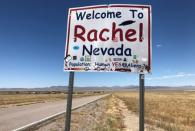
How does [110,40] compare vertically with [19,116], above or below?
above

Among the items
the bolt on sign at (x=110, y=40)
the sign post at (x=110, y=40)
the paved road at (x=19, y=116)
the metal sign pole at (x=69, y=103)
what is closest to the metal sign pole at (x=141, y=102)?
the sign post at (x=110, y=40)

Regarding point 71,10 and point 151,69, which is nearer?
point 151,69

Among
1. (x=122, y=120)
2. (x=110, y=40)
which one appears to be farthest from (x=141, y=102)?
(x=122, y=120)

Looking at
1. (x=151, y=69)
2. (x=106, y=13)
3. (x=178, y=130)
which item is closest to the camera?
(x=151, y=69)

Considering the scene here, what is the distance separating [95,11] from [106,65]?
31.7 inches

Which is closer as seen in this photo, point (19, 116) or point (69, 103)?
point (69, 103)

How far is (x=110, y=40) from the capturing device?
352 centimetres

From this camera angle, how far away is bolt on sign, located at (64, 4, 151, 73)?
3.45 meters

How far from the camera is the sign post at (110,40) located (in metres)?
3.45

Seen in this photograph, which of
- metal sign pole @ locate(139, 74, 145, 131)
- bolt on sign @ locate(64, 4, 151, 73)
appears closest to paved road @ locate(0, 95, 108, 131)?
bolt on sign @ locate(64, 4, 151, 73)

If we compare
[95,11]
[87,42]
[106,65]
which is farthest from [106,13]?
[106,65]

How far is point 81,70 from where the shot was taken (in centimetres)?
361

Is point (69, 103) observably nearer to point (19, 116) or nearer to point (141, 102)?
point (141, 102)

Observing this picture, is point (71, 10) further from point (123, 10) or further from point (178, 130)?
point (178, 130)
